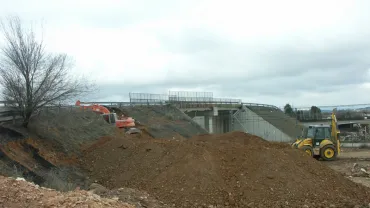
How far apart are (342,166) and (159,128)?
50.7 feet

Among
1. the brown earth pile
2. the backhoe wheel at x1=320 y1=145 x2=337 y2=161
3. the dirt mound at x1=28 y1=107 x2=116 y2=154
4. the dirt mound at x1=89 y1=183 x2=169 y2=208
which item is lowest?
the backhoe wheel at x1=320 y1=145 x2=337 y2=161

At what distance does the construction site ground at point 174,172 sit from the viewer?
12023mm

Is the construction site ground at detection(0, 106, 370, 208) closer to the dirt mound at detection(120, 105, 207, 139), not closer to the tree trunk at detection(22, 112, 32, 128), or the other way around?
the tree trunk at detection(22, 112, 32, 128)

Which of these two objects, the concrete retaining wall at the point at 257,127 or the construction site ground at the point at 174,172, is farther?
the concrete retaining wall at the point at 257,127

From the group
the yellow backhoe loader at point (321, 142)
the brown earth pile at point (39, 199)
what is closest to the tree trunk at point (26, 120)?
the brown earth pile at point (39, 199)

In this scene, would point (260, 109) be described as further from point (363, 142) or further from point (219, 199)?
point (219, 199)

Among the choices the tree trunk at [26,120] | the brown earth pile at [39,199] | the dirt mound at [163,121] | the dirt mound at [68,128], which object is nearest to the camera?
the brown earth pile at [39,199]

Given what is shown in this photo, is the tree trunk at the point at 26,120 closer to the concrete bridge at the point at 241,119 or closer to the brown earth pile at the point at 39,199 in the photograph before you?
the brown earth pile at the point at 39,199

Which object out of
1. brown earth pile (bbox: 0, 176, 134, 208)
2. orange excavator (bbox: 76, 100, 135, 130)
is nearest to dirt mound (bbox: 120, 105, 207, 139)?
orange excavator (bbox: 76, 100, 135, 130)

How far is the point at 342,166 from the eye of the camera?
71.5 feet

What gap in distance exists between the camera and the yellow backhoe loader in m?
24.0

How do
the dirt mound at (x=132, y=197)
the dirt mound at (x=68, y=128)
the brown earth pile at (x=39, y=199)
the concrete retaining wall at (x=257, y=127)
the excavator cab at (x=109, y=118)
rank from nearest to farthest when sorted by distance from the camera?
the brown earth pile at (x=39, y=199) → the dirt mound at (x=132, y=197) → the dirt mound at (x=68, y=128) → the excavator cab at (x=109, y=118) → the concrete retaining wall at (x=257, y=127)

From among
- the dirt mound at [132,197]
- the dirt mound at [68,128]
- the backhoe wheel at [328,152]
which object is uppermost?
the dirt mound at [68,128]

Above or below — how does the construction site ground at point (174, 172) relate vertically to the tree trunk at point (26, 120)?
below
